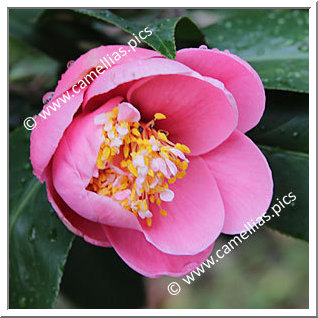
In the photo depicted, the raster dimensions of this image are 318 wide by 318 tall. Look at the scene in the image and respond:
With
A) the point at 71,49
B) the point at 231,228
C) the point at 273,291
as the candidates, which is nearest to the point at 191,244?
the point at 231,228

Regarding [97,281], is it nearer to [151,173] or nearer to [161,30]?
[151,173]

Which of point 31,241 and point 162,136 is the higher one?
point 162,136

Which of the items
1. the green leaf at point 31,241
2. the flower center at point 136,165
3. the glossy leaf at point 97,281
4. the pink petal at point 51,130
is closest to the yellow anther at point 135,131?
the flower center at point 136,165

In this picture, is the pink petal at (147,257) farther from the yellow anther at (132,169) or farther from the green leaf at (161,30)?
the green leaf at (161,30)

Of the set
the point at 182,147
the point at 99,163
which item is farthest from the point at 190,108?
the point at 99,163

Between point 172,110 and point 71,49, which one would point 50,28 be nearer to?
point 71,49

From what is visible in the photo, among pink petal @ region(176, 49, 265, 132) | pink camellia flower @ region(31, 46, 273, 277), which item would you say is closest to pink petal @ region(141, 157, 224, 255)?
pink camellia flower @ region(31, 46, 273, 277)
